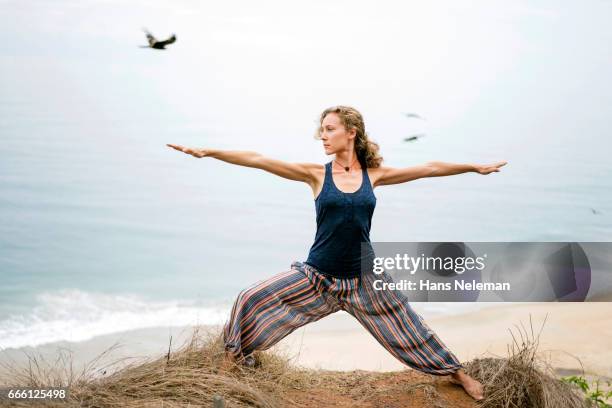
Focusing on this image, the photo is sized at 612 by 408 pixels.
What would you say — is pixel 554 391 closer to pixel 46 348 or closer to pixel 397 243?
pixel 397 243

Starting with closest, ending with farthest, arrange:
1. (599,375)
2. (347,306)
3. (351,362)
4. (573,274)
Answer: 1. (347,306)
2. (573,274)
3. (599,375)
4. (351,362)

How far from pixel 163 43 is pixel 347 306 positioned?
2.14 metres

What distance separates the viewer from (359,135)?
509 centimetres

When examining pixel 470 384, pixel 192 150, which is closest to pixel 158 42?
pixel 192 150

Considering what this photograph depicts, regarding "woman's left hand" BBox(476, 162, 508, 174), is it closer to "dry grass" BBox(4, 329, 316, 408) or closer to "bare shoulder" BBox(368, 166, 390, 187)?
"bare shoulder" BBox(368, 166, 390, 187)

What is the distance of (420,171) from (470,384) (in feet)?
4.25

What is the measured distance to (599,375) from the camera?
7207mm

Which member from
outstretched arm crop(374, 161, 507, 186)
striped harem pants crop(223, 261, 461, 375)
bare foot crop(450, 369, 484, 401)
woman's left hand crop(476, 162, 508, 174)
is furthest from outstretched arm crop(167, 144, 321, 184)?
bare foot crop(450, 369, 484, 401)

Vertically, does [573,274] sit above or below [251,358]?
above

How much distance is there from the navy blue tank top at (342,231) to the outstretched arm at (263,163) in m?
0.13

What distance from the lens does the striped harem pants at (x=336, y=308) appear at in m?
4.96

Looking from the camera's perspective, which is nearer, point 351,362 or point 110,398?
point 110,398

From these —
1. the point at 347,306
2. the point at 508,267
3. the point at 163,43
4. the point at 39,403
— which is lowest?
the point at 39,403

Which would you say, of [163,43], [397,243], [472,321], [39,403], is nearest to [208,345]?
[39,403]
